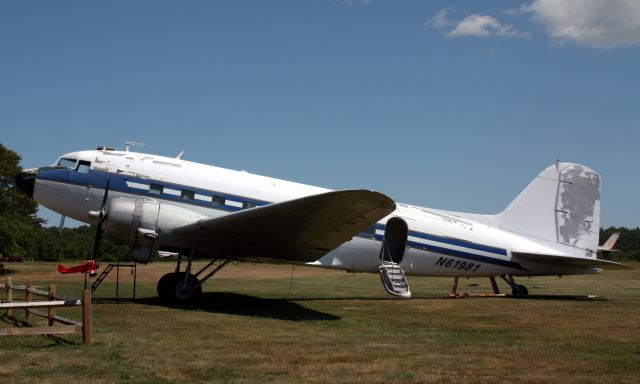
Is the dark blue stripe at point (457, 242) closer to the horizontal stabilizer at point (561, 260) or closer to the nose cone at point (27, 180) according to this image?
the horizontal stabilizer at point (561, 260)

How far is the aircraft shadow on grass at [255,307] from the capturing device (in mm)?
15055

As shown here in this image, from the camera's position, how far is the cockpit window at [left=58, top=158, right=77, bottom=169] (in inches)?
672

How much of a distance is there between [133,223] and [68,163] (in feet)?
10.4

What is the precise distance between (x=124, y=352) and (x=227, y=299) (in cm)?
975

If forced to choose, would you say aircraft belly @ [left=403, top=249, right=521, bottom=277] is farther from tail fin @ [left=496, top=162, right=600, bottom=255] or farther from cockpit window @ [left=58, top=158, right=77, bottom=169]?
cockpit window @ [left=58, top=158, right=77, bottom=169]

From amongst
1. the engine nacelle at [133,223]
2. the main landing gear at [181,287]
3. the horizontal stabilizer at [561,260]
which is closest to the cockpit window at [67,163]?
the engine nacelle at [133,223]

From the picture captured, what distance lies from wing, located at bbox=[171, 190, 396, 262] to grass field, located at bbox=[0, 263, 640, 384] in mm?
1632

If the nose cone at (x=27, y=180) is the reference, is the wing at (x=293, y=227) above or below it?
below

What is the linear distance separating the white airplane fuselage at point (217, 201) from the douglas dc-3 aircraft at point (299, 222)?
3cm

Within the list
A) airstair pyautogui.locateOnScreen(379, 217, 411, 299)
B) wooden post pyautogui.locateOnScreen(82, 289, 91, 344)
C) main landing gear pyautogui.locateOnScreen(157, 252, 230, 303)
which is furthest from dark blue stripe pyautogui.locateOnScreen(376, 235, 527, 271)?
wooden post pyautogui.locateOnScreen(82, 289, 91, 344)

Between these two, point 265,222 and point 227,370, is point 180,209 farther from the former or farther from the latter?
point 227,370

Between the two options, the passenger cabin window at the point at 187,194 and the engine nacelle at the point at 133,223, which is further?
the passenger cabin window at the point at 187,194

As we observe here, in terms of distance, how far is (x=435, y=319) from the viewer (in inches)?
594

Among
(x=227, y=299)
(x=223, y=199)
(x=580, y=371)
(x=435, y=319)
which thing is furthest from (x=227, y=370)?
(x=227, y=299)
